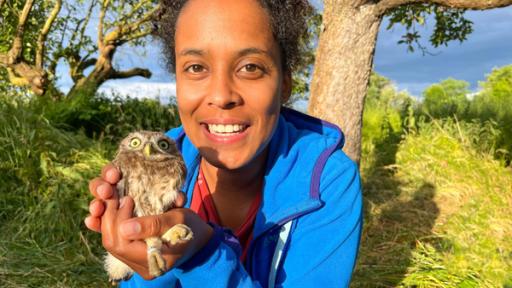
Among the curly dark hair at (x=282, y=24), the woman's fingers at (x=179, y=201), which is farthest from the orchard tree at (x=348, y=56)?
the woman's fingers at (x=179, y=201)

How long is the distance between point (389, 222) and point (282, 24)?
4.11 metres

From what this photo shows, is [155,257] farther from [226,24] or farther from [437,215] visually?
[437,215]

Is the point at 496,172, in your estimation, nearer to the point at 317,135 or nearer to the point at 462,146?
the point at 462,146

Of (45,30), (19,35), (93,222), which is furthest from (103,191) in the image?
(45,30)

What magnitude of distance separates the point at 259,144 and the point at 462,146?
666 cm

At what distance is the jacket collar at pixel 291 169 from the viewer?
1.97 meters

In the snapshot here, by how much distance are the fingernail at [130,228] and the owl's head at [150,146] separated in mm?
271

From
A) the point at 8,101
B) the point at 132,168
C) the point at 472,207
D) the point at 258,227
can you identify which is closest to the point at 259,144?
the point at 258,227

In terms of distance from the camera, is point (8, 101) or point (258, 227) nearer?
point (258, 227)

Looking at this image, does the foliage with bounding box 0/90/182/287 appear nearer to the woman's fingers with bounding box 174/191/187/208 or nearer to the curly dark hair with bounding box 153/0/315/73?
the curly dark hair with bounding box 153/0/315/73

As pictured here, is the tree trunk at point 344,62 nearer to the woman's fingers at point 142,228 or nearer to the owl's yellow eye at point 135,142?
the owl's yellow eye at point 135,142

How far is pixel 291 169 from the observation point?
2133 mm

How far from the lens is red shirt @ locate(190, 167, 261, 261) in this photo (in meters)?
2.20

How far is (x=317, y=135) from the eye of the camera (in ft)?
7.39
